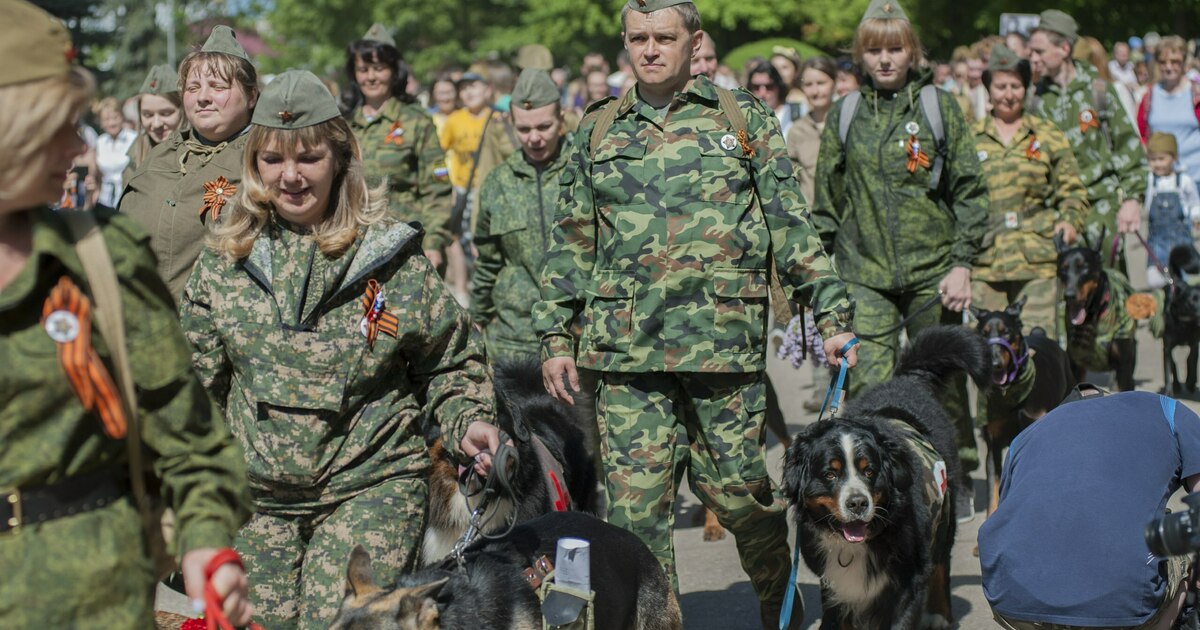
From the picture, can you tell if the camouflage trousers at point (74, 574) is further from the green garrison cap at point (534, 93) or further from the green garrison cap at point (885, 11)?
the green garrison cap at point (534, 93)

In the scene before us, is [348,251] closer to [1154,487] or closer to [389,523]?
[389,523]

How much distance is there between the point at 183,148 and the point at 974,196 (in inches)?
155

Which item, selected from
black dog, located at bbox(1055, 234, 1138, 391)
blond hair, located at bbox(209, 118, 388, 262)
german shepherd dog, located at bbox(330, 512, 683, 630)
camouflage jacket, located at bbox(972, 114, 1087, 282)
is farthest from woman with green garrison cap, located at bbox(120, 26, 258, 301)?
black dog, located at bbox(1055, 234, 1138, 391)

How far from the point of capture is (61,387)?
2.72 meters

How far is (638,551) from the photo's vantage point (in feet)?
16.8

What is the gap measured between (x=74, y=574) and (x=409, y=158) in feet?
24.6

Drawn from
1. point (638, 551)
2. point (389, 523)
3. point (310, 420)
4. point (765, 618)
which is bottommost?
point (765, 618)

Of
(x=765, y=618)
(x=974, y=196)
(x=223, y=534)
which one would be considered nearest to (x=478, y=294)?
(x=974, y=196)

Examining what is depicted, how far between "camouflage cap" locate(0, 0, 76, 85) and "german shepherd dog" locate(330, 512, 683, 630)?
1832 mm

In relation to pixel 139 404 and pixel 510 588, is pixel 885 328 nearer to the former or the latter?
pixel 510 588

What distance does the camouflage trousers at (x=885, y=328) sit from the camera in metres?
7.86

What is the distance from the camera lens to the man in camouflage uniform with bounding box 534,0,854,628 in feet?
18.1

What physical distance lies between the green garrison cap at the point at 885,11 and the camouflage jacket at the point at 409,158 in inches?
117

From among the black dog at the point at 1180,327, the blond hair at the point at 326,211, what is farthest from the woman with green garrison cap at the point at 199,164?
the black dog at the point at 1180,327
